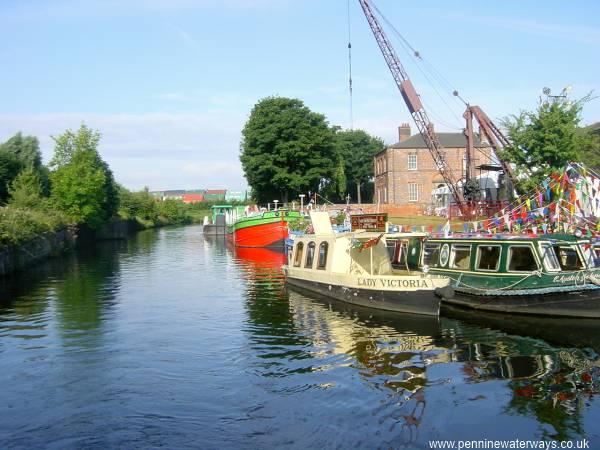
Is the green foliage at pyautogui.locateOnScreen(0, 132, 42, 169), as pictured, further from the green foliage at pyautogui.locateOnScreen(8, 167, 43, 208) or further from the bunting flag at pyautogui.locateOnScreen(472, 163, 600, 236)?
the bunting flag at pyautogui.locateOnScreen(472, 163, 600, 236)

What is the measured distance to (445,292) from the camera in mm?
18578

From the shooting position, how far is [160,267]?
38906 mm

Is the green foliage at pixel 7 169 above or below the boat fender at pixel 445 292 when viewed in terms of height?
above

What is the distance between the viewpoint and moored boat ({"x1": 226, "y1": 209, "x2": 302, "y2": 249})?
52594 millimetres

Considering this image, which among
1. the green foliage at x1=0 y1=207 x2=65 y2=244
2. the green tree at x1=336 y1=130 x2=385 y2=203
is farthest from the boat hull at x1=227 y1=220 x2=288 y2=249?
the green tree at x1=336 y1=130 x2=385 y2=203

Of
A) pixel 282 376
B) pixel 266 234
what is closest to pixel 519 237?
pixel 282 376

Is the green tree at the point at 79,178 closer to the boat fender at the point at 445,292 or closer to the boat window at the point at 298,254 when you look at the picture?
the boat window at the point at 298,254

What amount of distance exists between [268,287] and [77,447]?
18.8 meters

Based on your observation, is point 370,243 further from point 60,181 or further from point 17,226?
point 60,181

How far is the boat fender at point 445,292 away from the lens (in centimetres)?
1848

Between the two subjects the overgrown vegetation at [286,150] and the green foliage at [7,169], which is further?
the overgrown vegetation at [286,150]

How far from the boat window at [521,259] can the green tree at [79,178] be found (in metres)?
49.7

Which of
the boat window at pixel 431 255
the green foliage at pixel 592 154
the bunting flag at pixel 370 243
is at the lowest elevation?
the boat window at pixel 431 255

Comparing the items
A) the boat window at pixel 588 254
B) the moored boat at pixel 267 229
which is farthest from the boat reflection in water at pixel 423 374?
the moored boat at pixel 267 229
